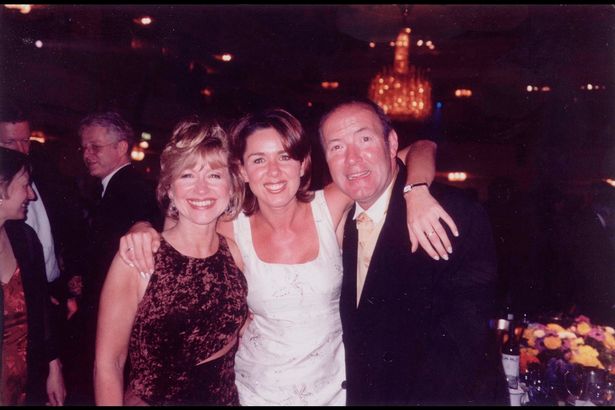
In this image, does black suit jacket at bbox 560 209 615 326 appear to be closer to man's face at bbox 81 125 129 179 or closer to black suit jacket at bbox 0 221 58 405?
man's face at bbox 81 125 129 179

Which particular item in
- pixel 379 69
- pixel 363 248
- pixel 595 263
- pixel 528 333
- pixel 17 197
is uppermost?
pixel 379 69

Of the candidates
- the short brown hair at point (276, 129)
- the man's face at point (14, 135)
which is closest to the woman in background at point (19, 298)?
the man's face at point (14, 135)

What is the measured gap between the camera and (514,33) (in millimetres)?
9570

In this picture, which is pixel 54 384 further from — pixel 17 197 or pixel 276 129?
pixel 276 129

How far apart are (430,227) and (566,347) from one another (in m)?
1.52

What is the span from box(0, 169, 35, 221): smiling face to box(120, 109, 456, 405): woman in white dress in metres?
0.95

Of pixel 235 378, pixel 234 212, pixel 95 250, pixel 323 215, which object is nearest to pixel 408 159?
pixel 323 215

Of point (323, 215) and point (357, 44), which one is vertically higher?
point (357, 44)

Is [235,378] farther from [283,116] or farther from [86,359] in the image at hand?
[86,359]

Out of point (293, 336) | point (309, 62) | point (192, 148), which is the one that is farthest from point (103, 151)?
point (309, 62)

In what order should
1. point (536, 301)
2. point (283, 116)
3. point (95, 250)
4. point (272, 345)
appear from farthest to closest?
1. point (536, 301)
2. point (95, 250)
3. point (283, 116)
4. point (272, 345)

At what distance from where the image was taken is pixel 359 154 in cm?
206

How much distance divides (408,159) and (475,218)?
0.72m

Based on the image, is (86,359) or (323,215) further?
(86,359)
